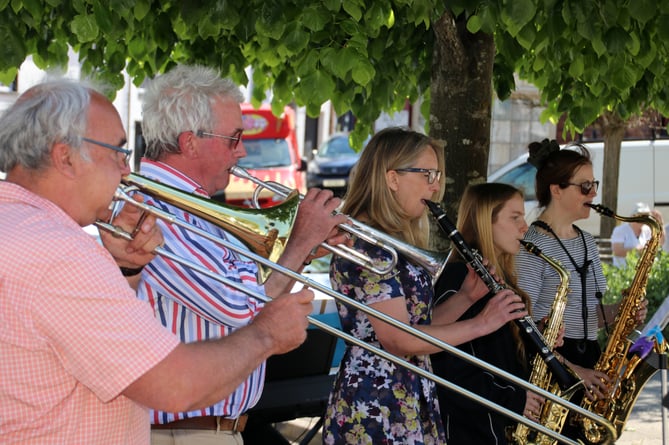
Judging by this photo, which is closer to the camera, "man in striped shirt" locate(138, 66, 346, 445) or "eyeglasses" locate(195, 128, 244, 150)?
"man in striped shirt" locate(138, 66, 346, 445)

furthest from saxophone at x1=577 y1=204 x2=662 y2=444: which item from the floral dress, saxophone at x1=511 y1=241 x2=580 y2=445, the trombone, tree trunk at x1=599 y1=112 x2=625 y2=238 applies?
tree trunk at x1=599 y1=112 x2=625 y2=238

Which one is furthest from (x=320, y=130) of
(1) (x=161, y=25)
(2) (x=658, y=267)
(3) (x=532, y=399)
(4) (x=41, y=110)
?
(4) (x=41, y=110)

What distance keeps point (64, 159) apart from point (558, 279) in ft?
9.27

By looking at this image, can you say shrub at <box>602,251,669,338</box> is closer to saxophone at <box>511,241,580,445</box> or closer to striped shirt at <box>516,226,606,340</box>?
striped shirt at <box>516,226,606,340</box>

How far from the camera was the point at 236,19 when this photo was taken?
3824 mm

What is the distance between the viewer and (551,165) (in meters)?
4.63

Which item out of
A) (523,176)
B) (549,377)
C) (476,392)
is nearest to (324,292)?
(476,392)

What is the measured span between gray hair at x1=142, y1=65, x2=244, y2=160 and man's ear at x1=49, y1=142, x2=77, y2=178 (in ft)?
2.99

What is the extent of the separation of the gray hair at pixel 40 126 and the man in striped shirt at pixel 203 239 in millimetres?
635

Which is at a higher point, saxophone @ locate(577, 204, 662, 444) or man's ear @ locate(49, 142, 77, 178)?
man's ear @ locate(49, 142, 77, 178)

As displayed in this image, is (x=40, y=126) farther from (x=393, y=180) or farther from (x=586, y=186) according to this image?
(x=586, y=186)

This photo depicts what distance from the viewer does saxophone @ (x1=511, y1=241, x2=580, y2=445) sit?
4.00 metres

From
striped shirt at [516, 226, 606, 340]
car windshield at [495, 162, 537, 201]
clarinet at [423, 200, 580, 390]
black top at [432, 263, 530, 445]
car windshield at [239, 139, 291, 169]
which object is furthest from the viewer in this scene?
car windshield at [239, 139, 291, 169]

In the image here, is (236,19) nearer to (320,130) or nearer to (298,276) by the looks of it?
(298,276)
